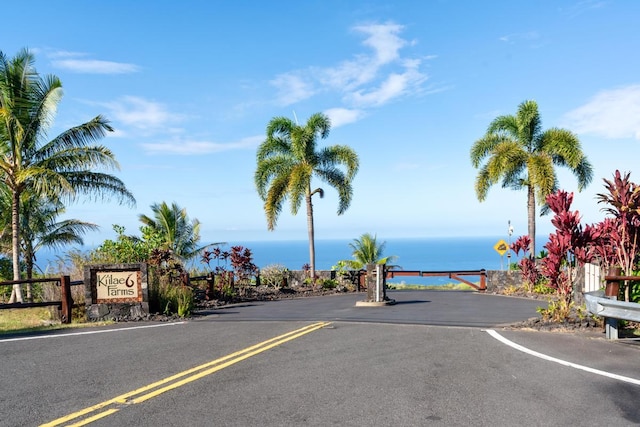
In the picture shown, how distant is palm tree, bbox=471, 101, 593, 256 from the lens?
1129 inches

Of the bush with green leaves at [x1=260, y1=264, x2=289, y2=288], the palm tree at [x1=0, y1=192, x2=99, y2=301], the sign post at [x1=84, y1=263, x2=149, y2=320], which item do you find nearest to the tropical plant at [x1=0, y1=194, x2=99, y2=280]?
the palm tree at [x1=0, y1=192, x2=99, y2=301]

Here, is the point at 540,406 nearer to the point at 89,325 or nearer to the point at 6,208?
the point at 89,325

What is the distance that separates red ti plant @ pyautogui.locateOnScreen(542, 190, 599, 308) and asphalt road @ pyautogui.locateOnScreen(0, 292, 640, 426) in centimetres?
273

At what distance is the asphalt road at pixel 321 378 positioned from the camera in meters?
5.32

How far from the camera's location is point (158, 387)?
637 centimetres

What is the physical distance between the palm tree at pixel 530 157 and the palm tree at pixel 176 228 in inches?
764

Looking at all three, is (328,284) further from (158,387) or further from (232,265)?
(158,387)

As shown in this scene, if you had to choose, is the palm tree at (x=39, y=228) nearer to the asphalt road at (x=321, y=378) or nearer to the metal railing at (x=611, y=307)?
the asphalt road at (x=321, y=378)

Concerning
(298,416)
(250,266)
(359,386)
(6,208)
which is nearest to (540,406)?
(359,386)

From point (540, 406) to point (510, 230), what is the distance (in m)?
30.7

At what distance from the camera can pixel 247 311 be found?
53.7 ft

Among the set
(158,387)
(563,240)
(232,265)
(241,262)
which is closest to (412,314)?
(563,240)

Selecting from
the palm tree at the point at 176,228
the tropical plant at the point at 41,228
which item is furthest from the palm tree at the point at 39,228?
the palm tree at the point at 176,228

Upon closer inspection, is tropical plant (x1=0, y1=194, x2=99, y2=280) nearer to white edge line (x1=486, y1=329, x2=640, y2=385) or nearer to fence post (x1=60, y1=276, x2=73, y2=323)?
fence post (x1=60, y1=276, x2=73, y2=323)
